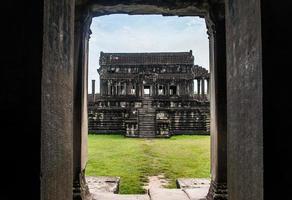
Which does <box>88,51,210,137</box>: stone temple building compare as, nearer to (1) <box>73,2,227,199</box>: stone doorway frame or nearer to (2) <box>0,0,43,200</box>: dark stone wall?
(1) <box>73,2,227,199</box>: stone doorway frame

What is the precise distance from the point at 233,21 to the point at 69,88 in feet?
5.53

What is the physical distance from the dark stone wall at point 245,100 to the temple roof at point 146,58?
33.8 m

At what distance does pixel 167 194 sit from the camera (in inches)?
239

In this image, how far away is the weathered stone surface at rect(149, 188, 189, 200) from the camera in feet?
19.0

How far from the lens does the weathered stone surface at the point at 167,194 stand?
5.80 metres

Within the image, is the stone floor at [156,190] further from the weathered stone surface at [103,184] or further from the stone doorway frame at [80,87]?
the stone doorway frame at [80,87]

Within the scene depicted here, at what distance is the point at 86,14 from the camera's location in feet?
18.3

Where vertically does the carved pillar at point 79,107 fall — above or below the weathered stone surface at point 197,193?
above

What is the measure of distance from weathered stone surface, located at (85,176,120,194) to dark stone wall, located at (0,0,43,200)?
150 inches
